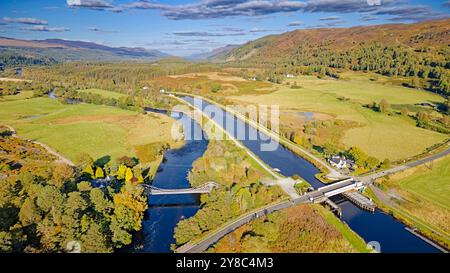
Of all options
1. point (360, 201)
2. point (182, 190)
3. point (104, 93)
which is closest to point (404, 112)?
point (360, 201)

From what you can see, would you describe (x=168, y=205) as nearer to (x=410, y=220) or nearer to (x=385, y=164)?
(x=410, y=220)

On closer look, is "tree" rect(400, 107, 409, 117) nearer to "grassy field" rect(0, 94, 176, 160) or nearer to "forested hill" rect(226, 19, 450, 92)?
"forested hill" rect(226, 19, 450, 92)


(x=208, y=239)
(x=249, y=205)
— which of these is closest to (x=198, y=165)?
(x=249, y=205)

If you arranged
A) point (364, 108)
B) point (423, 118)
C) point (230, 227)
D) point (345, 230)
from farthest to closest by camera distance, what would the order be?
1. point (364, 108)
2. point (423, 118)
3. point (345, 230)
4. point (230, 227)

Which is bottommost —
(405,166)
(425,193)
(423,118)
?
(425,193)

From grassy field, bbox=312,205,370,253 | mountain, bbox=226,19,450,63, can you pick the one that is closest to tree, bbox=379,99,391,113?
grassy field, bbox=312,205,370,253

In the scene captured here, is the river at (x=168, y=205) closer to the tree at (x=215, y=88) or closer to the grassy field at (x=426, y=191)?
the grassy field at (x=426, y=191)
